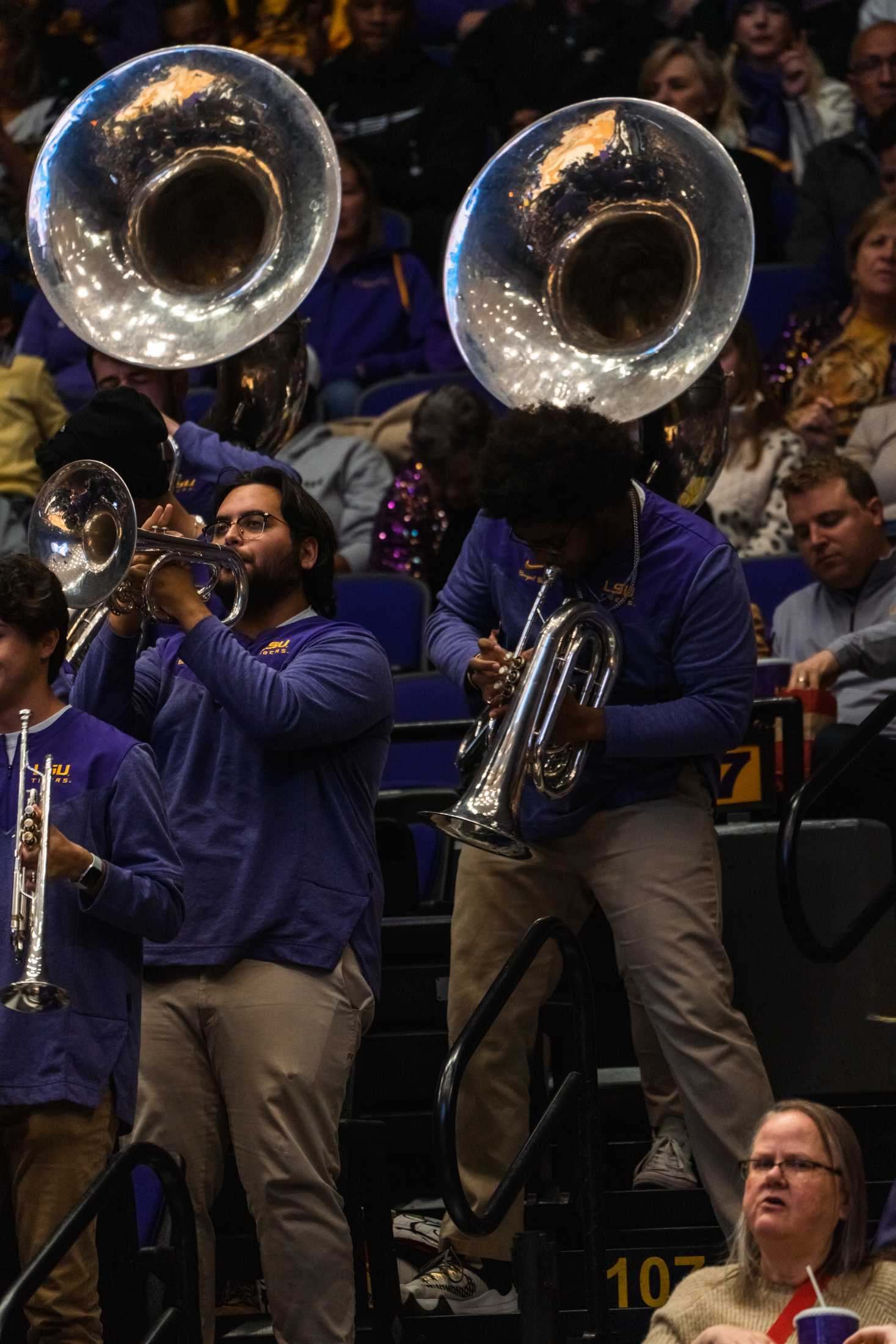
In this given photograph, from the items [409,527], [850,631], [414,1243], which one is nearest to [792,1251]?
[414,1243]

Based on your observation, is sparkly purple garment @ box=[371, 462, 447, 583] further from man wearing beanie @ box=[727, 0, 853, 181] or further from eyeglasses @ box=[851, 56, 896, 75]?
eyeglasses @ box=[851, 56, 896, 75]

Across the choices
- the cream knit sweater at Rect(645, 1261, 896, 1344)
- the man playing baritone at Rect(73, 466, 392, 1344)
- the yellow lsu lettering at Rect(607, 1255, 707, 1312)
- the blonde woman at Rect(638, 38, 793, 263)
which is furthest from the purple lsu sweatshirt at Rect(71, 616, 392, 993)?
the blonde woman at Rect(638, 38, 793, 263)

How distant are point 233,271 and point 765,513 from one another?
7.46ft

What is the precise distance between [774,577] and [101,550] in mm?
3005

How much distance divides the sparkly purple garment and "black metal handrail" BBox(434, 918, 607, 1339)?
288 cm

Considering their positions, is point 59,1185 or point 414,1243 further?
point 414,1243

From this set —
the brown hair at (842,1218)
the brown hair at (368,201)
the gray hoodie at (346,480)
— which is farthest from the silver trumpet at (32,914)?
the brown hair at (368,201)

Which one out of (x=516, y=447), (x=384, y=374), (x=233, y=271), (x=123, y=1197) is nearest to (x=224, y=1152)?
(x=123, y=1197)

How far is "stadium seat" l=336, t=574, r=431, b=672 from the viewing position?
6449 mm

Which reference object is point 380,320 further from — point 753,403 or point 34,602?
point 34,602

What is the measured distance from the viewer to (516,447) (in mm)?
4133

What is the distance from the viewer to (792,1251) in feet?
10.00

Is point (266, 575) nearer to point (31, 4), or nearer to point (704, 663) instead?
point (704, 663)

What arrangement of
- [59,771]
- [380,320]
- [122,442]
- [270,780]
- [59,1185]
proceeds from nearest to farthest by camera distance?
1. [59,1185]
2. [59,771]
3. [270,780]
4. [122,442]
5. [380,320]
